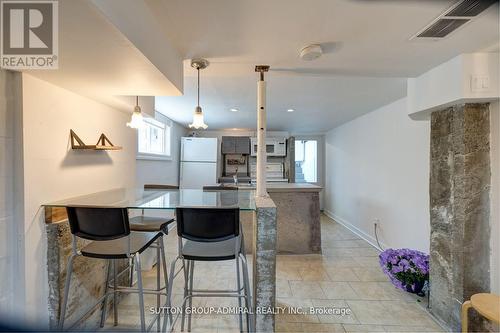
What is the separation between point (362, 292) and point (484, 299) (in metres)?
1.04

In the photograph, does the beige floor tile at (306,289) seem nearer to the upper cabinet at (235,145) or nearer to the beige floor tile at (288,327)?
the beige floor tile at (288,327)

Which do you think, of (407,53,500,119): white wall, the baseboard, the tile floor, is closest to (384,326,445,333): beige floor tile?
the tile floor

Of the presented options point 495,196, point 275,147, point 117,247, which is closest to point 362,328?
point 495,196

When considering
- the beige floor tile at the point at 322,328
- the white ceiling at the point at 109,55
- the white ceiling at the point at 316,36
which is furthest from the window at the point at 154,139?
the beige floor tile at the point at 322,328

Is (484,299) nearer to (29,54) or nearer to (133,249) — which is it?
(133,249)

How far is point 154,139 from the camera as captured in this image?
4070 mm

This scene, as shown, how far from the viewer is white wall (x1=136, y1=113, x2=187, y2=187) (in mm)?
3373

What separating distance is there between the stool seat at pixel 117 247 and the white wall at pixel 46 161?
0.31 meters

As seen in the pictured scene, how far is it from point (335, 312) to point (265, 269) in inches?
40.6

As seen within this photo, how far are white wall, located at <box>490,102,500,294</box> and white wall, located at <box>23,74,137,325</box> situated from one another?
9.47 feet

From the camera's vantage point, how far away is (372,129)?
3824mm

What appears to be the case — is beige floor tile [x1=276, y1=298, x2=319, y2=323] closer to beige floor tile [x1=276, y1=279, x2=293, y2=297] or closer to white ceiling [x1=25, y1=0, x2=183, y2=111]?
beige floor tile [x1=276, y1=279, x2=293, y2=297]

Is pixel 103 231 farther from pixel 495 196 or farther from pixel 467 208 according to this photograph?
pixel 495 196

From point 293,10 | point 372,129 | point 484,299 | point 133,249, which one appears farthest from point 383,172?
point 133,249
